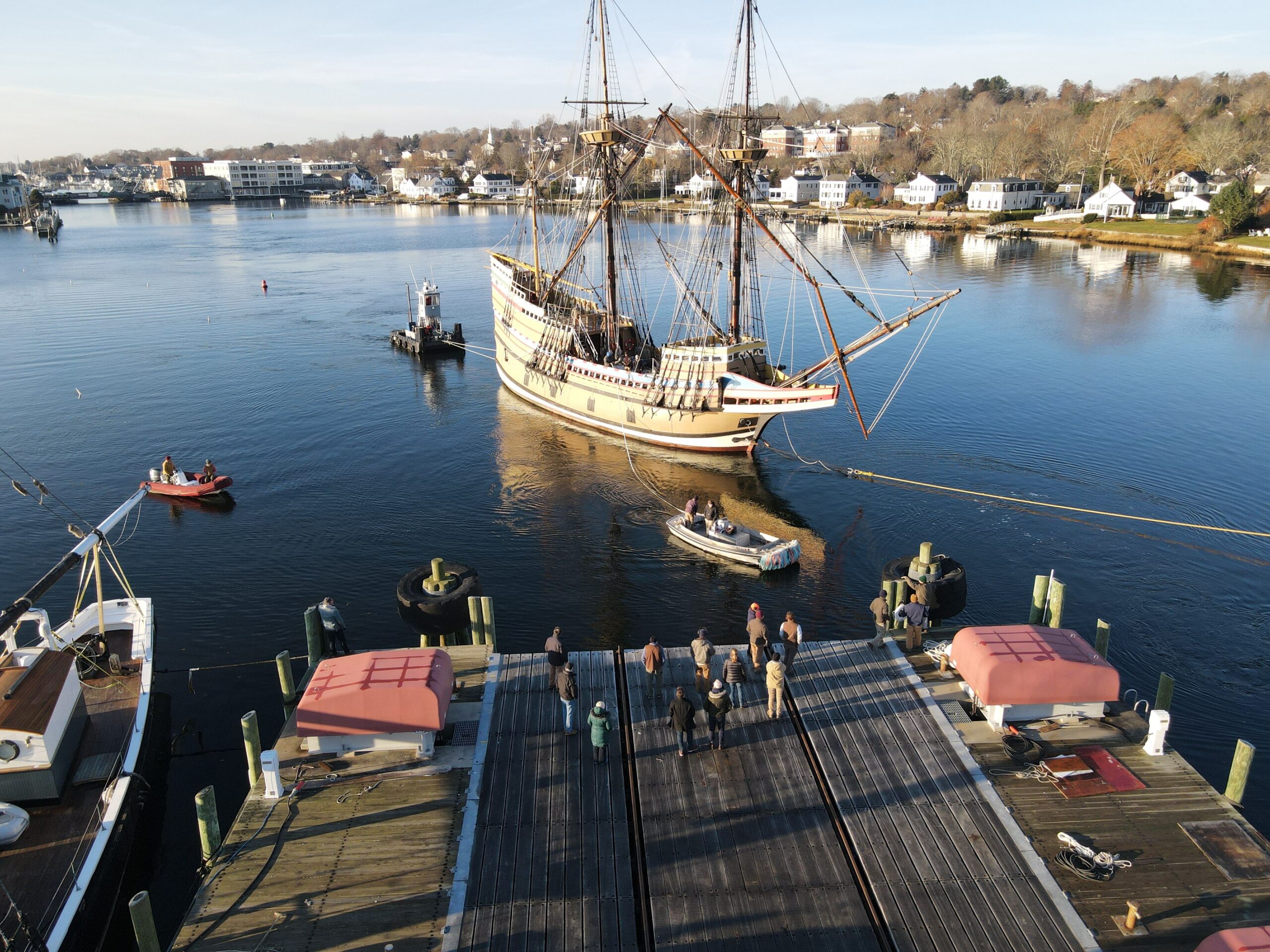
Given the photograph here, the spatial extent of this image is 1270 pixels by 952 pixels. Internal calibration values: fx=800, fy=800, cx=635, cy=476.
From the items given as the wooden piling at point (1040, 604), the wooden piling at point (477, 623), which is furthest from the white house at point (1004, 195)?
the wooden piling at point (477, 623)

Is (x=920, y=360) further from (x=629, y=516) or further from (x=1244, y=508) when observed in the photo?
(x=629, y=516)

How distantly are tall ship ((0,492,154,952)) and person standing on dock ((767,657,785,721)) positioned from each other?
47.9ft

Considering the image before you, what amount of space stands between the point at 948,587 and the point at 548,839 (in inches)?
634

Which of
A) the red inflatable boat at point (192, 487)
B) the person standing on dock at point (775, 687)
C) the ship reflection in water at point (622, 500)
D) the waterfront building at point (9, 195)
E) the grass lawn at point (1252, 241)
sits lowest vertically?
the ship reflection in water at point (622, 500)

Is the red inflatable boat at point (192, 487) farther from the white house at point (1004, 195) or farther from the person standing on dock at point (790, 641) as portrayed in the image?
the white house at point (1004, 195)

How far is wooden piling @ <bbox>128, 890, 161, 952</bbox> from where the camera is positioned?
43.3ft

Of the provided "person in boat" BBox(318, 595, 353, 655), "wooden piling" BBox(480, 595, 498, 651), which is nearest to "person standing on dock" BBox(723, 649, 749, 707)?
"wooden piling" BBox(480, 595, 498, 651)

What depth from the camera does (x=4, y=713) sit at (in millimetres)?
17297

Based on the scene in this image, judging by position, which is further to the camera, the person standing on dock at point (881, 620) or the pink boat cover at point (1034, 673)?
the person standing on dock at point (881, 620)

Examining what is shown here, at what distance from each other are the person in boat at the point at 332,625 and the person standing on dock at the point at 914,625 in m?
15.8

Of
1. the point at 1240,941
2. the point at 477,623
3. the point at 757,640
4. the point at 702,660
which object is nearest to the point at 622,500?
the point at 477,623

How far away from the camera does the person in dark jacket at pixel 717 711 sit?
17.5m

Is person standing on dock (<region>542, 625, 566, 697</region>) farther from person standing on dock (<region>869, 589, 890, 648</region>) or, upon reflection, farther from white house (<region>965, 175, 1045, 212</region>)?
white house (<region>965, 175, 1045, 212</region>)

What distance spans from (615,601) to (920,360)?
45.2 m
